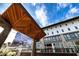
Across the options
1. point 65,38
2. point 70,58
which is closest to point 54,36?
point 65,38

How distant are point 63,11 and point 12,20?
1315mm

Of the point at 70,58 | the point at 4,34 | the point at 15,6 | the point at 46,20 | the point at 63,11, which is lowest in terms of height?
the point at 70,58

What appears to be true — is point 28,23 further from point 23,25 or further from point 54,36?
point 54,36

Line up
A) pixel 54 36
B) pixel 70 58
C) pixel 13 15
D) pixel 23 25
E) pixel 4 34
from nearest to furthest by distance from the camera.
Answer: pixel 4 34 → pixel 13 15 → pixel 23 25 → pixel 70 58 → pixel 54 36

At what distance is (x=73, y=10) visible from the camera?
204cm

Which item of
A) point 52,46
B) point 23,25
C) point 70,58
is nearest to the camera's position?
point 23,25

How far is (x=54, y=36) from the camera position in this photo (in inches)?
196

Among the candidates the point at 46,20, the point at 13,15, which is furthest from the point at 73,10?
the point at 13,15

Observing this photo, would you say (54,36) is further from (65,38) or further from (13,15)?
(13,15)

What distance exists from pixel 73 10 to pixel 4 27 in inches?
65.0

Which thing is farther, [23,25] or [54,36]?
[54,36]

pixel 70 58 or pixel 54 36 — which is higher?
pixel 54 36

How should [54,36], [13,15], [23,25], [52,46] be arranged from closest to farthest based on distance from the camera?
1. [13,15]
2. [23,25]
3. [52,46]
4. [54,36]

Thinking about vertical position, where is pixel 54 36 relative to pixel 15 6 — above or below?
→ above
